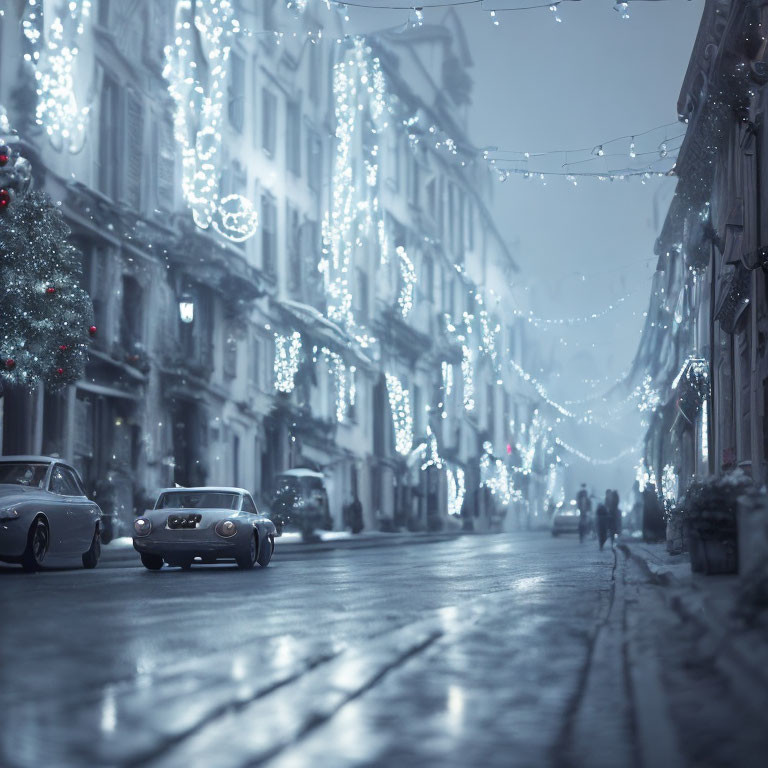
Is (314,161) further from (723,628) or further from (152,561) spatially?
(723,628)

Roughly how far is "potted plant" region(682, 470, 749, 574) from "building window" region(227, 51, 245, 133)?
3076 centimetres

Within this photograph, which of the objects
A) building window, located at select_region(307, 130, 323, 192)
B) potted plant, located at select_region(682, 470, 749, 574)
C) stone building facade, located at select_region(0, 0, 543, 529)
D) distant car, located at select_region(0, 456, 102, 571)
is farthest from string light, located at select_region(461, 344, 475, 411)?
potted plant, located at select_region(682, 470, 749, 574)

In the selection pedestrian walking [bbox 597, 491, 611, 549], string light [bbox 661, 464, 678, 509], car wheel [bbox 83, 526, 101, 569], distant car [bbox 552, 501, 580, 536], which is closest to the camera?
car wheel [bbox 83, 526, 101, 569]

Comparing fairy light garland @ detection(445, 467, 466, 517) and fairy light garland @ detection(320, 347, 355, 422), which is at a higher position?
fairy light garland @ detection(320, 347, 355, 422)

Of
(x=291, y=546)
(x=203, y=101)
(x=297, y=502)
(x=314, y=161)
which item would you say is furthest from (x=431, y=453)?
(x=291, y=546)

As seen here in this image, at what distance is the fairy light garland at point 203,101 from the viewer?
129 feet

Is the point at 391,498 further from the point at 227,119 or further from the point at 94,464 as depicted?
the point at 94,464

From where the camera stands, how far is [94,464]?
34.2 meters

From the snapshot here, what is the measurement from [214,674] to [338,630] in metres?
2.81

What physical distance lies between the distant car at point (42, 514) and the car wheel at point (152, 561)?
67cm

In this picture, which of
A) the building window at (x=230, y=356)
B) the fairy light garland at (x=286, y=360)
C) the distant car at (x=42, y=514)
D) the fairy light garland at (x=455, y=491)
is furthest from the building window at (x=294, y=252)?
the distant car at (x=42, y=514)

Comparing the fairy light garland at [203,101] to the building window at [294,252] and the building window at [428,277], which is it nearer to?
the building window at [294,252]

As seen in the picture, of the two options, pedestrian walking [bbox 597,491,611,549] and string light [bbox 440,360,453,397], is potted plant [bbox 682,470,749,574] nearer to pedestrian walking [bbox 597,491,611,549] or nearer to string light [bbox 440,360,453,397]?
pedestrian walking [bbox 597,491,611,549]

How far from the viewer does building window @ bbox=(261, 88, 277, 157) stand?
4759 cm
